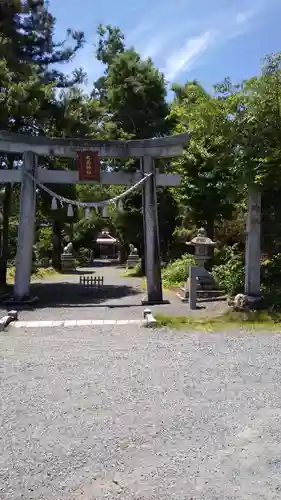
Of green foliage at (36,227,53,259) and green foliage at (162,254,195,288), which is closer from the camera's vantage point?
green foliage at (162,254,195,288)

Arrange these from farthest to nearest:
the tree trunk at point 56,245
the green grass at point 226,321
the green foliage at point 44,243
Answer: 1. the green foliage at point 44,243
2. the tree trunk at point 56,245
3. the green grass at point 226,321

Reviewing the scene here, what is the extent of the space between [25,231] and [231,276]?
6.72 meters

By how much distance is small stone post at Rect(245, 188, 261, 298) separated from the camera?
10734 mm

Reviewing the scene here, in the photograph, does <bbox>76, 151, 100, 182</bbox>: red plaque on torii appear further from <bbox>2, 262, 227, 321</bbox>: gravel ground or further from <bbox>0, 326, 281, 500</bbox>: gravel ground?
<bbox>0, 326, 281, 500</bbox>: gravel ground

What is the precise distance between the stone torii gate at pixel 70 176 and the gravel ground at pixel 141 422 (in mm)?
5722

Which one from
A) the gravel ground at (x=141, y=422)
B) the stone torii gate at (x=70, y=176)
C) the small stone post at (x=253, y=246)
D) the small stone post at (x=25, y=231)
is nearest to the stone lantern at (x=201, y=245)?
the stone torii gate at (x=70, y=176)

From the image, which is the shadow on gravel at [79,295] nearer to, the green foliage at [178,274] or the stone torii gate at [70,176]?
the stone torii gate at [70,176]

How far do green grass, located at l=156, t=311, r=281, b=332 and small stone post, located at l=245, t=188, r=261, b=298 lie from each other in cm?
84

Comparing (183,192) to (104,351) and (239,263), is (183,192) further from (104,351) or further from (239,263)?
(104,351)

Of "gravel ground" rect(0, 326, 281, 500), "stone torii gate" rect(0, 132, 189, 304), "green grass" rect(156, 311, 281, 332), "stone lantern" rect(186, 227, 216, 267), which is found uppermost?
"stone torii gate" rect(0, 132, 189, 304)

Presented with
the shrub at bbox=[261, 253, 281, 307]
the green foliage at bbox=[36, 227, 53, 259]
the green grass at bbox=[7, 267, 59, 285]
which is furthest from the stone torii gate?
the green foliage at bbox=[36, 227, 53, 259]

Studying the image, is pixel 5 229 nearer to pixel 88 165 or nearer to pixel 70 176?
pixel 70 176

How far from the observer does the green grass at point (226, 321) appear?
9.22 meters

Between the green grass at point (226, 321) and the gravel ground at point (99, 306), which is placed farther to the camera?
the gravel ground at point (99, 306)
